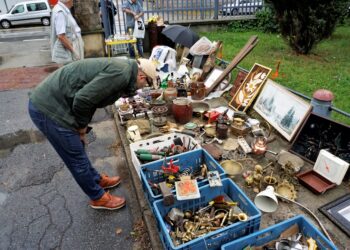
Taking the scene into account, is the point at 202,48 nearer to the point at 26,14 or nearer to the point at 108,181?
the point at 108,181

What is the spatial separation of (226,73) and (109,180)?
3.14m

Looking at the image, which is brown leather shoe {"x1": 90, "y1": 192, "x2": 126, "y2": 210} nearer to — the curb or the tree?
the curb

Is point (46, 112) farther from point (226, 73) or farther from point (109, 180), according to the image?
point (226, 73)

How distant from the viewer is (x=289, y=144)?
387cm

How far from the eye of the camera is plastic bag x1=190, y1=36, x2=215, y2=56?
626cm

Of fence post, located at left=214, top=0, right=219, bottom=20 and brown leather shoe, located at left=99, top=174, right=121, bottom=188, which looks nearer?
brown leather shoe, located at left=99, top=174, right=121, bottom=188

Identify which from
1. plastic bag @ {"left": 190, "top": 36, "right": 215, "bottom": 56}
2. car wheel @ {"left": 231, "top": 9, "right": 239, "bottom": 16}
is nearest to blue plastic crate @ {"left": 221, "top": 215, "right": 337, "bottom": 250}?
plastic bag @ {"left": 190, "top": 36, "right": 215, "bottom": 56}

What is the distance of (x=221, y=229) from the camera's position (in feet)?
7.20

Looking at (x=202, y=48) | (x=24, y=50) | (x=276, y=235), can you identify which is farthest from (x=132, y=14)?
(x=276, y=235)

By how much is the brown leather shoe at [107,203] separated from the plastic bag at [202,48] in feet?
14.0

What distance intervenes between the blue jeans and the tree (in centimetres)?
700

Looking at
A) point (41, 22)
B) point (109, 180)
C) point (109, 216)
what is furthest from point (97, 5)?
point (41, 22)

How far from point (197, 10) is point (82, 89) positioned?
948 cm

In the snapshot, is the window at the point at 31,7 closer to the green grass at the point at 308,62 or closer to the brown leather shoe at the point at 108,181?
the green grass at the point at 308,62
